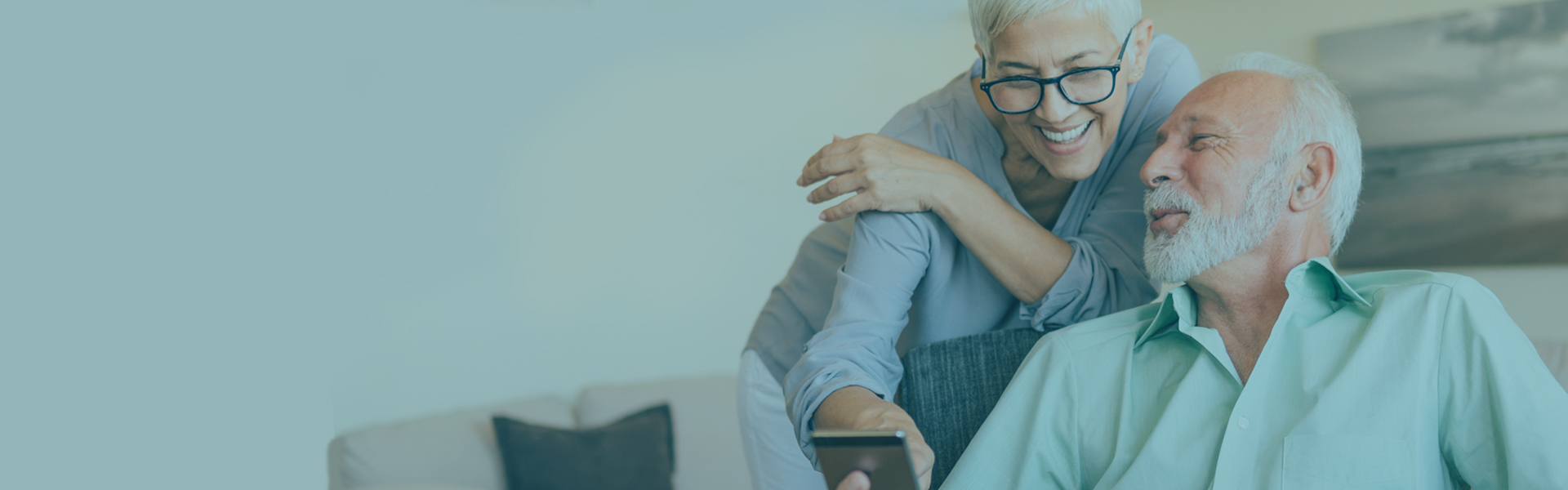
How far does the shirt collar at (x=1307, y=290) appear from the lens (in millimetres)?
1139

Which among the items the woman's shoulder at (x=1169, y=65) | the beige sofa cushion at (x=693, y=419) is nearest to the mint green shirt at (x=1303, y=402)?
the woman's shoulder at (x=1169, y=65)

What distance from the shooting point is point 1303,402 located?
110 centimetres


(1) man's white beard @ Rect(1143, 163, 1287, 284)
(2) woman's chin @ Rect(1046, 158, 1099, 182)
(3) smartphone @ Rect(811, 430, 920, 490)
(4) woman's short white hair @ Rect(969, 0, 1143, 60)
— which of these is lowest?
(3) smartphone @ Rect(811, 430, 920, 490)

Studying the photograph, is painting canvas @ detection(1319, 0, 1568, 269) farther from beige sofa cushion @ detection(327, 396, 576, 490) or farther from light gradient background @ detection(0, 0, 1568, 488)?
beige sofa cushion @ detection(327, 396, 576, 490)

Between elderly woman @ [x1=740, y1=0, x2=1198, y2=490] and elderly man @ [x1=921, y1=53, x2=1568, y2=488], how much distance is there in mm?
93

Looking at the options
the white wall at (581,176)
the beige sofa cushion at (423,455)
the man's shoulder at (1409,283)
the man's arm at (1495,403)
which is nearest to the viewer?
the man's arm at (1495,403)

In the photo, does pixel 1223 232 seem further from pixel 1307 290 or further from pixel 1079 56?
pixel 1079 56

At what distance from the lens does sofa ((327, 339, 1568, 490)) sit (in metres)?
2.97

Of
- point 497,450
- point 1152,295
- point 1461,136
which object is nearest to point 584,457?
point 497,450

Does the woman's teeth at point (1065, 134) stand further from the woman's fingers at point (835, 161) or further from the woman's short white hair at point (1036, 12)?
the woman's fingers at point (835, 161)

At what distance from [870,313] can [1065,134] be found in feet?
1.12

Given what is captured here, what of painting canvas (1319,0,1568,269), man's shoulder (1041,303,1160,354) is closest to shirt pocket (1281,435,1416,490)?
man's shoulder (1041,303,1160,354)

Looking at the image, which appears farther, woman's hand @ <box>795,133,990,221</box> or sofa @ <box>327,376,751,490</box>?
sofa @ <box>327,376,751,490</box>

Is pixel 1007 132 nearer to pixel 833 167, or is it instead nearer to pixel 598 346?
pixel 833 167
